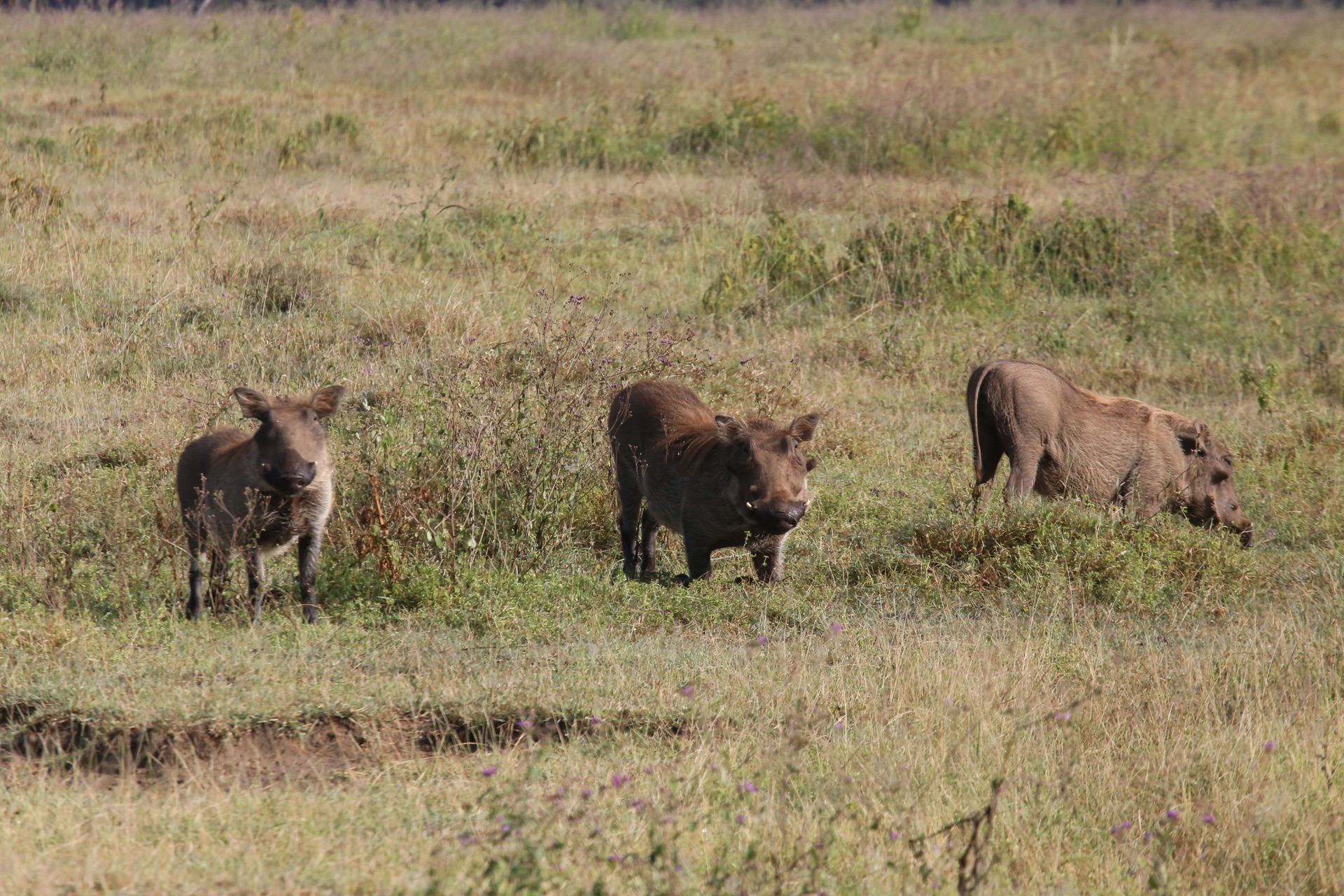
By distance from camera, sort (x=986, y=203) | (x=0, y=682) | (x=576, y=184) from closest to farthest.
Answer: (x=0, y=682) < (x=986, y=203) < (x=576, y=184)

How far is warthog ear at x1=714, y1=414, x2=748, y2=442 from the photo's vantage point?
572 cm

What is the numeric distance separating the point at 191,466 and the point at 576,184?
832 cm

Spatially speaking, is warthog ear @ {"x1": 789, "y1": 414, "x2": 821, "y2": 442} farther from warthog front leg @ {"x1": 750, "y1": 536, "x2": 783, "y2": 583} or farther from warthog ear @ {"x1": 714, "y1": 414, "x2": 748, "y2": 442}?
warthog front leg @ {"x1": 750, "y1": 536, "x2": 783, "y2": 583}

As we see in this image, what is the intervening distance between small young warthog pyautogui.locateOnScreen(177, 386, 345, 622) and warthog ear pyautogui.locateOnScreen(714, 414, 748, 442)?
148cm

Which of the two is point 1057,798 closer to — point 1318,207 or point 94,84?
point 1318,207

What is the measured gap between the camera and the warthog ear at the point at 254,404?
17.3 feet

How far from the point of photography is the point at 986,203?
12.6m

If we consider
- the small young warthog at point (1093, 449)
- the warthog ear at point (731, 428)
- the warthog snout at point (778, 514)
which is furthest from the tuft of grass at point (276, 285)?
the warthog snout at point (778, 514)

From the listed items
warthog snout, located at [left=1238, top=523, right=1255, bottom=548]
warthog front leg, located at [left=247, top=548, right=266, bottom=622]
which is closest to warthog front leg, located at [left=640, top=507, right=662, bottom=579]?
warthog front leg, located at [left=247, top=548, right=266, bottom=622]

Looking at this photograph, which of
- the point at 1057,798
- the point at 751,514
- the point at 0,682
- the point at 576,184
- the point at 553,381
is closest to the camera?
the point at 1057,798

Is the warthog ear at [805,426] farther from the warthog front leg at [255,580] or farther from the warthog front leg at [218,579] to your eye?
the warthog front leg at [218,579]

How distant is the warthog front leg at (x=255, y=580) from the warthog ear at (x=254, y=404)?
514 millimetres

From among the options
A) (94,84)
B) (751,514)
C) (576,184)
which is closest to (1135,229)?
(576,184)

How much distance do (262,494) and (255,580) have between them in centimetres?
33
